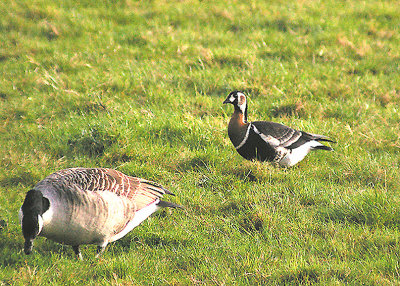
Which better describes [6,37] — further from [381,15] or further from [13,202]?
[381,15]

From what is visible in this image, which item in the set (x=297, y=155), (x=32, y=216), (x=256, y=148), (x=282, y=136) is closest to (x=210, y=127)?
(x=256, y=148)

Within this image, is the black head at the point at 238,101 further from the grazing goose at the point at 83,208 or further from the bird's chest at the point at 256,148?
the grazing goose at the point at 83,208

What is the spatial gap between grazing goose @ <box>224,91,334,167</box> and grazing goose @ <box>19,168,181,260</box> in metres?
1.78

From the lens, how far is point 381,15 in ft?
41.7

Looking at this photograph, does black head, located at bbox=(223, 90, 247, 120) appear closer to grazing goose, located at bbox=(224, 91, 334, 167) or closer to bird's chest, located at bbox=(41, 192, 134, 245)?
grazing goose, located at bbox=(224, 91, 334, 167)

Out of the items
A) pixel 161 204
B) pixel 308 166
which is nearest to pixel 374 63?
pixel 308 166

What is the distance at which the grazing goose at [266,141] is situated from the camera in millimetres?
6996

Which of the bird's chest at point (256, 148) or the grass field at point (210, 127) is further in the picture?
the bird's chest at point (256, 148)

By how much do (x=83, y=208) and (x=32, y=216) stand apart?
54cm

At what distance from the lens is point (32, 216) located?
4637 mm

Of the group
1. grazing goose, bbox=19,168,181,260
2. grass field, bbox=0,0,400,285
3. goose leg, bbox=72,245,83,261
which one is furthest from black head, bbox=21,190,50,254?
goose leg, bbox=72,245,83,261

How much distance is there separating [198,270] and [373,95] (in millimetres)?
5944

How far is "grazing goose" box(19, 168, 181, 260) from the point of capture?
474 cm

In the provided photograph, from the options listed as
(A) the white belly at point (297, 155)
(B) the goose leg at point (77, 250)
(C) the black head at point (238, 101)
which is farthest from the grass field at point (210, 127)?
(C) the black head at point (238, 101)
